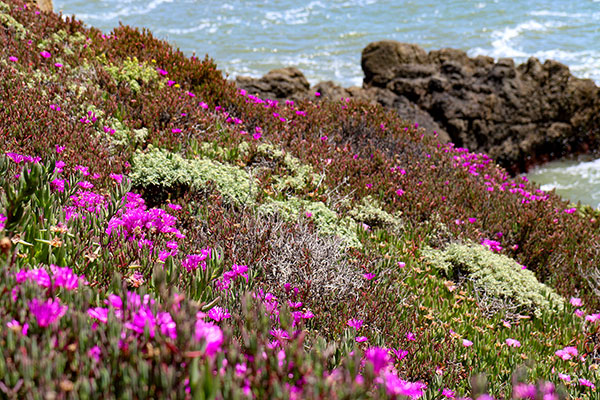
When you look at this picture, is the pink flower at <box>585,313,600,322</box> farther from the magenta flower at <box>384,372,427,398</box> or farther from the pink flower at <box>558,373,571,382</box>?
the magenta flower at <box>384,372,427,398</box>

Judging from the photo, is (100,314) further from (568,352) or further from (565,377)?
(568,352)

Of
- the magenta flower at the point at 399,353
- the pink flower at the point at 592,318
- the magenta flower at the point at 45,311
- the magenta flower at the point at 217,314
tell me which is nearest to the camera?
the magenta flower at the point at 45,311

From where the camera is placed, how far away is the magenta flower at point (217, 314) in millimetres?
2701

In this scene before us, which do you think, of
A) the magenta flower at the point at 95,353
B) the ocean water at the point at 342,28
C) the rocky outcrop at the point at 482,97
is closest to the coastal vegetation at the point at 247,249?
the magenta flower at the point at 95,353

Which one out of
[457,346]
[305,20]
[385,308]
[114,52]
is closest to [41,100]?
[114,52]

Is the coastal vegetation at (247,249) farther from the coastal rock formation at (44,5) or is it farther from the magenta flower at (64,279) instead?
the coastal rock formation at (44,5)

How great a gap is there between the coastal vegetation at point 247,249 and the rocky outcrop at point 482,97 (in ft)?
8.82

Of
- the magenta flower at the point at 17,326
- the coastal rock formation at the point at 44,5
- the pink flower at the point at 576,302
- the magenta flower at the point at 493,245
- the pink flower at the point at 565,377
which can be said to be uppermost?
the coastal rock formation at the point at 44,5

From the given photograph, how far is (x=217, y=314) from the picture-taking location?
2721 mm

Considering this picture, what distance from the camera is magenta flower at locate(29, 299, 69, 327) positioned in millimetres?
1622

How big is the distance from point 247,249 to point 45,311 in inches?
93.0

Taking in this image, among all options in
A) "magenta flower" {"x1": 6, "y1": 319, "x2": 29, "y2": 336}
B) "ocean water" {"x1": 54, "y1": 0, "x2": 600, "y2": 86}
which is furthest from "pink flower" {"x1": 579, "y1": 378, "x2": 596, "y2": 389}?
"ocean water" {"x1": 54, "y1": 0, "x2": 600, "y2": 86}

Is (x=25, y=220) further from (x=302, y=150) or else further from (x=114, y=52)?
(x=114, y=52)

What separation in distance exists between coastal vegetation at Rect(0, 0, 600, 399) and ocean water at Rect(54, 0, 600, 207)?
12274 mm
